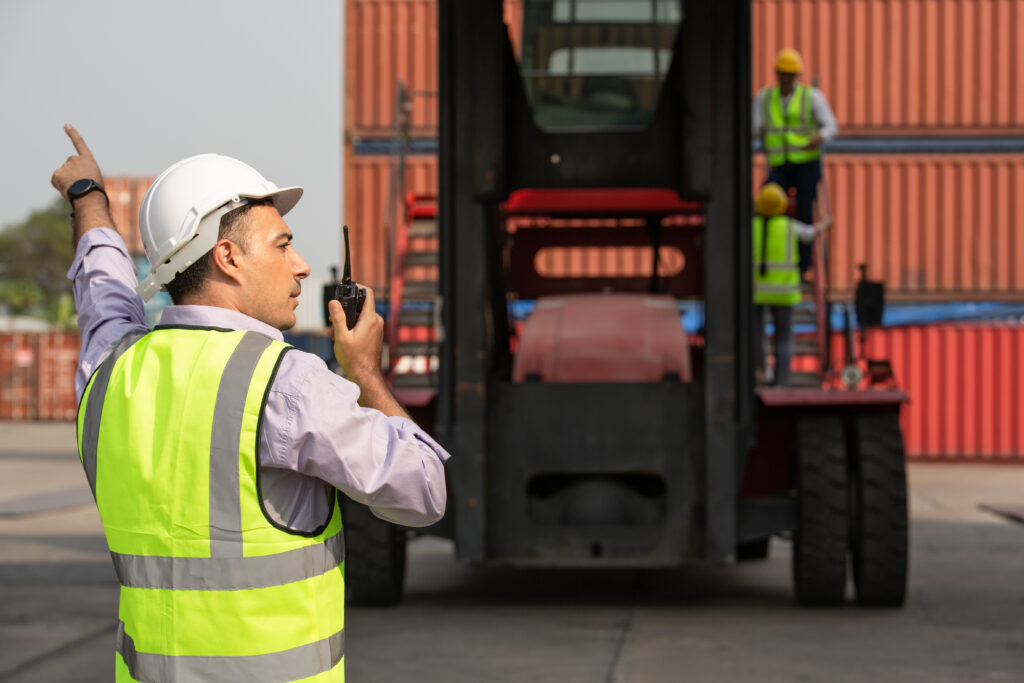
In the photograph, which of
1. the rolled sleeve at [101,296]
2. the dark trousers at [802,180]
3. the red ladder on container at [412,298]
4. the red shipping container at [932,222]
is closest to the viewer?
the rolled sleeve at [101,296]

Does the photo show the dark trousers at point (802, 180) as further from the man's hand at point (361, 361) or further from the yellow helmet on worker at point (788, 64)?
the man's hand at point (361, 361)

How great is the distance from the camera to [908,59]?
21.8 metres

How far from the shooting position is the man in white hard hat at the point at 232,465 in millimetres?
2066

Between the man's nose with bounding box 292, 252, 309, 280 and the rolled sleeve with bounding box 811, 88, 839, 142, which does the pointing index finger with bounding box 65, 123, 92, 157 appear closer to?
the man's nose with bounding box 292, 252, 309, 280

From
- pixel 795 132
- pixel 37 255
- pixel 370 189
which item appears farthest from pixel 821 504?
pixel 37 255

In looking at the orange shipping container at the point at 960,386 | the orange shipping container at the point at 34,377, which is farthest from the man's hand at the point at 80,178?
the orange shipping container at the point at 34,377

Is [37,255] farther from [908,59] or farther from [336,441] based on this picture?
[336,441]

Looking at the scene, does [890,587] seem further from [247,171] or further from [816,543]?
[247,171]

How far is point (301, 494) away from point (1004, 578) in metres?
7.75

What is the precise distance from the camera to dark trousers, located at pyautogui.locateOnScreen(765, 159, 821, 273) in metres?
9.31

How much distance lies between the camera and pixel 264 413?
6.74 feet

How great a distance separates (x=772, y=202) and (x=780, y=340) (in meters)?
0.83

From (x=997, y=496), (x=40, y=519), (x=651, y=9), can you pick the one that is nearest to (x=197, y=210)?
(x=651, y=9)

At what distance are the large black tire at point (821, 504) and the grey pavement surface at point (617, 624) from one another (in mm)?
237
